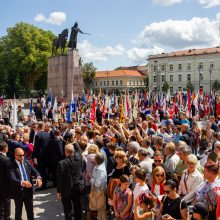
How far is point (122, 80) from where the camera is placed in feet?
343

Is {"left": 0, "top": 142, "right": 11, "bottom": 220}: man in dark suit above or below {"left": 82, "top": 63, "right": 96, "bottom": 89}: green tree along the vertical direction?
below

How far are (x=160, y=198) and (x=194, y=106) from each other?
636 inches

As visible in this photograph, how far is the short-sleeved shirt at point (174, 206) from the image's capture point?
410cm

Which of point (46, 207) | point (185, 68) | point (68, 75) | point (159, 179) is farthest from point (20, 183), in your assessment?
point (185, 68)

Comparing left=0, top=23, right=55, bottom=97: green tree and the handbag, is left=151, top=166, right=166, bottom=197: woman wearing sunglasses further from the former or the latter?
left=0, top=23, right=55, bottom=97: green tree

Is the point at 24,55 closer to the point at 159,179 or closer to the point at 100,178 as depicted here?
the point at 100,178

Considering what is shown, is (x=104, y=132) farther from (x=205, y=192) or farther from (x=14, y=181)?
(x=205, y=192)

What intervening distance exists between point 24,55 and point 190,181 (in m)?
52.2

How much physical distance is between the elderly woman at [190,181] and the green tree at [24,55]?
50821mm

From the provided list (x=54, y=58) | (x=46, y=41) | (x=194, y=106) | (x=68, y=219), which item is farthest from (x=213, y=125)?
(x=46, y=41)

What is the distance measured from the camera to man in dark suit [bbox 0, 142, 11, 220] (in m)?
5.88

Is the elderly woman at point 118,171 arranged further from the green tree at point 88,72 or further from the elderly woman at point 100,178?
the green tree at point 88,72

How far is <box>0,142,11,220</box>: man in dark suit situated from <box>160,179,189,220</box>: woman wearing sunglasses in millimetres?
2910

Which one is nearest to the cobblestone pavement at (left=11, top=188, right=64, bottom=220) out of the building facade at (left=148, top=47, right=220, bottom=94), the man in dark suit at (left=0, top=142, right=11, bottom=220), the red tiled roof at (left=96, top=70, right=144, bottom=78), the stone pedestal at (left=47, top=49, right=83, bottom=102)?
the man in dark suit at (left=0, top=142, right=11, bottom=220)
